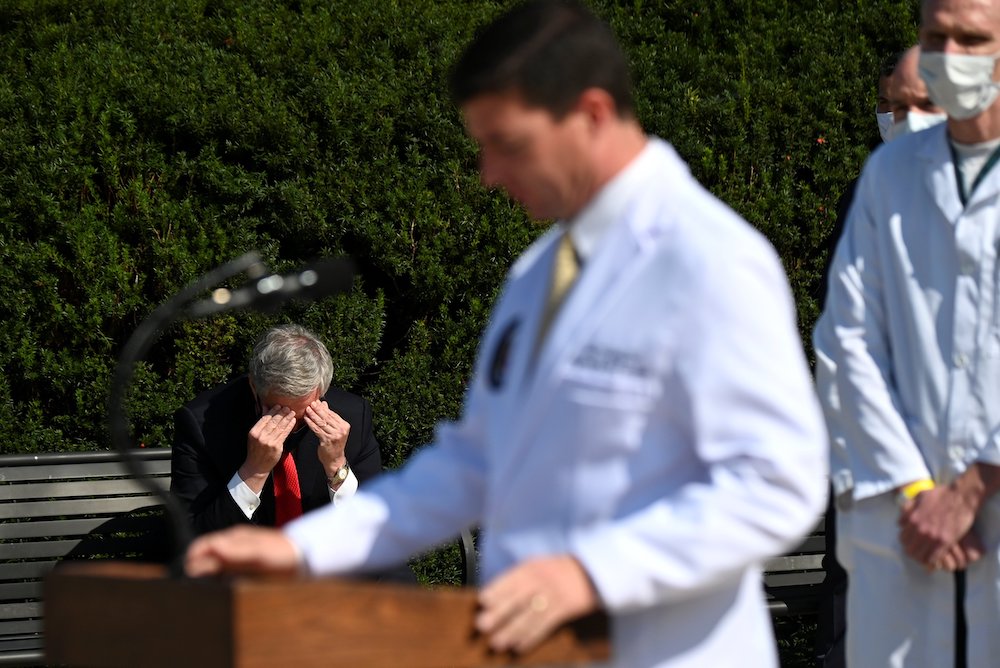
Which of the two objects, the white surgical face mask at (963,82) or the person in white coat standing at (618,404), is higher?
the person in white coat standing at (618,404)

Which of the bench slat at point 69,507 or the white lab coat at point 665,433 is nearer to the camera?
the white lab coat at point 665,433

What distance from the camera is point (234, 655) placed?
1813 millimetres

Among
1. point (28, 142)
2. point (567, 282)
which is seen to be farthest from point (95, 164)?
point (567, 282)

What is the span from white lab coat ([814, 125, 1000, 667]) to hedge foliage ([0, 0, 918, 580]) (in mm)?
2969

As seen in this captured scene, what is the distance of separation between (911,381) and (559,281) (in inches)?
65.5

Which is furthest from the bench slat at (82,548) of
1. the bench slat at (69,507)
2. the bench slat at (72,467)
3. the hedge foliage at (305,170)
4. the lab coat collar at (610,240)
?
the lab coat collar at (610,240)

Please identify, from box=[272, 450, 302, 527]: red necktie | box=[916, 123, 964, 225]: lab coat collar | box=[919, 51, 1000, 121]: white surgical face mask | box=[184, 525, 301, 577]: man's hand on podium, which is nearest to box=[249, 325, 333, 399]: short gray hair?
box=[272, 450, 302, 527]: red necktie

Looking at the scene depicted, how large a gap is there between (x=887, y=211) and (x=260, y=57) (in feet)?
12.0

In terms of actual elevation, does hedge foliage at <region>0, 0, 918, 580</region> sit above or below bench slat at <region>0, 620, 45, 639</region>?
above

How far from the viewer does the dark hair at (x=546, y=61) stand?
218cm

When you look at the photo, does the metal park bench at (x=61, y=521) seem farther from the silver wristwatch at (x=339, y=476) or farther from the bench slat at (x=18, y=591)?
the silver wristwatch at (x=339, y=476)

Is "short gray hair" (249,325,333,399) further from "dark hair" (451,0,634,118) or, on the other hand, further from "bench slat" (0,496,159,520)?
"dark hair" (451,0,634,118)

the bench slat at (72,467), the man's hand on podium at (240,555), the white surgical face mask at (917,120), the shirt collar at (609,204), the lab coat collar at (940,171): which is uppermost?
the shirt collar at (609,204)

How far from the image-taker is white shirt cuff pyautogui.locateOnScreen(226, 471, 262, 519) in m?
5.67
